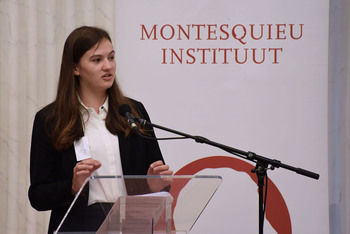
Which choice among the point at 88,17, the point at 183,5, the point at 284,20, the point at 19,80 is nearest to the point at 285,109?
the point at 284,20

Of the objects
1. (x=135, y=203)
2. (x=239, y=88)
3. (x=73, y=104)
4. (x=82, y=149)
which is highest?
(x=239, y=88)

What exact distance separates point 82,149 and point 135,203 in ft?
2.73

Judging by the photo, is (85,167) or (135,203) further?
(85,167)

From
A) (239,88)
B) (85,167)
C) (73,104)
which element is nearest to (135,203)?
(85,167)

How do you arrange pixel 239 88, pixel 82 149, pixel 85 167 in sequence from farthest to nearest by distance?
pixel 239 88 → pixel 82 149 → pixel 85 167

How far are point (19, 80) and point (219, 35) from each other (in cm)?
139

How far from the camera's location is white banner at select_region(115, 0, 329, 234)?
4035 millimetres

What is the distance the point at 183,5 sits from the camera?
406 cm

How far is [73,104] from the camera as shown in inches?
111

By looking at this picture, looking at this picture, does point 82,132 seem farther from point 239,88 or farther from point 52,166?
point 239,88

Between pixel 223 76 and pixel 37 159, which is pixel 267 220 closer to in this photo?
pixel 223 76

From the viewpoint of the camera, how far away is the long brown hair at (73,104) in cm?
274

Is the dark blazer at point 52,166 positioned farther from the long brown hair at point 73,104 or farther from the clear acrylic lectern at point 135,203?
the clear acrylic lectern at point 135,203

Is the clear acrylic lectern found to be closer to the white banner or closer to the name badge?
the name badge
